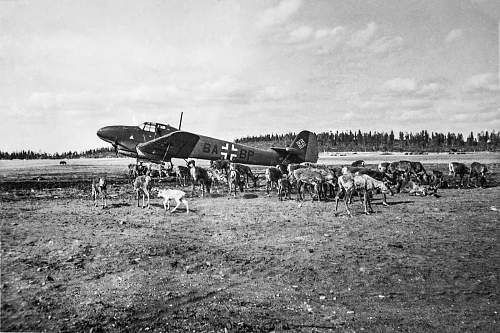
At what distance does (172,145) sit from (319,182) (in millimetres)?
11336

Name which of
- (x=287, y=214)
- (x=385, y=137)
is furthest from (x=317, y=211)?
(x=385, y=137)

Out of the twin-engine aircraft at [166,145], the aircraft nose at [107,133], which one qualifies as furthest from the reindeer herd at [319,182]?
the aircraft nose at [107,133]

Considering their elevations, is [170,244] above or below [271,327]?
above

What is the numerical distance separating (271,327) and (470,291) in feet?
11.9

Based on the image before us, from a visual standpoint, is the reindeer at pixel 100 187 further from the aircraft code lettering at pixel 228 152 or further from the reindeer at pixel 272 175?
the aircraft code lettering at pixel 228 152

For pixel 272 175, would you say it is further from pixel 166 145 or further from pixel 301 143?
pixel 301 143

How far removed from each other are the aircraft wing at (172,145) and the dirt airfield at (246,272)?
10871 millimetres

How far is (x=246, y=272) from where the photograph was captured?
632 centimetres

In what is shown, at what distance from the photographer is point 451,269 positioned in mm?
6473

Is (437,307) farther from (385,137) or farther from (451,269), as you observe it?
(385,137)

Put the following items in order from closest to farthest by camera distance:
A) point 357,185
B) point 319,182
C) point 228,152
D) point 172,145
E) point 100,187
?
1. point 357,185
2. point 100,187
3. point 319,182
4. point 172,145
5. point 228,152

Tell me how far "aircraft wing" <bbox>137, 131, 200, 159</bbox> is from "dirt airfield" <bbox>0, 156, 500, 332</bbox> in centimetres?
1087

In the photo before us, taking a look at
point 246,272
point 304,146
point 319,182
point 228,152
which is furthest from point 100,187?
point 304,146

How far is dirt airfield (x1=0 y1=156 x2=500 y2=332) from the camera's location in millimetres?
4727
